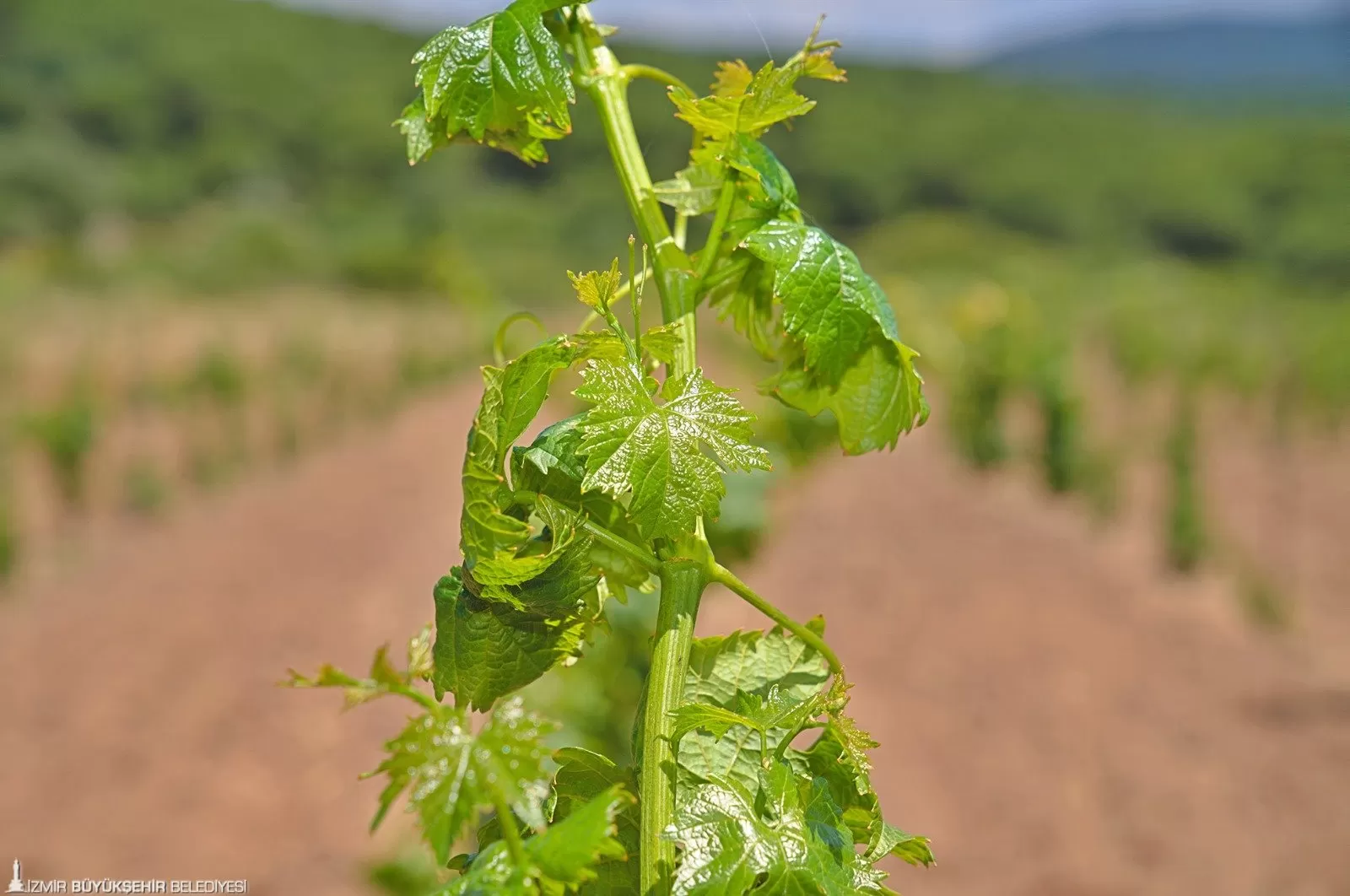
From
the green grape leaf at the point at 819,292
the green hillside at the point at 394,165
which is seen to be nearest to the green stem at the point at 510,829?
the green grape leaf at the point at 819,292

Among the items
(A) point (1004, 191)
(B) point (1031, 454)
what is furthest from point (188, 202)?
(B) point (1031, 454)

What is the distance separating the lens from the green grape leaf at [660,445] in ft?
1.85

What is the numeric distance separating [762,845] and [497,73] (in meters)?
0.49

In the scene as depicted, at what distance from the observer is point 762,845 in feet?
1.93

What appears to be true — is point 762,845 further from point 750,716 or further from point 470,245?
point 470,245

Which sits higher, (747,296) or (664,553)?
(747,296)

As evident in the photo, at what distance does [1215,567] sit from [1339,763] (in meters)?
2.08

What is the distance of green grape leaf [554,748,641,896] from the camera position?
2.18ft

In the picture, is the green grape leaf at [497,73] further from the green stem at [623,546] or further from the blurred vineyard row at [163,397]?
the blurred vineyard row at [163,397]

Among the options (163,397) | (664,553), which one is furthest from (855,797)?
(163,397)

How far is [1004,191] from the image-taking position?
100 ft

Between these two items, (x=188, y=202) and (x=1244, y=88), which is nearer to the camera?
(x=188, y=202)

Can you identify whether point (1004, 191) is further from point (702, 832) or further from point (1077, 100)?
point (702, 832)

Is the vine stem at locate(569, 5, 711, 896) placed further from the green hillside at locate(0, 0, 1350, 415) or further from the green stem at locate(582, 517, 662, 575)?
the green hillside at locate(0, 0, 1350, 415)
